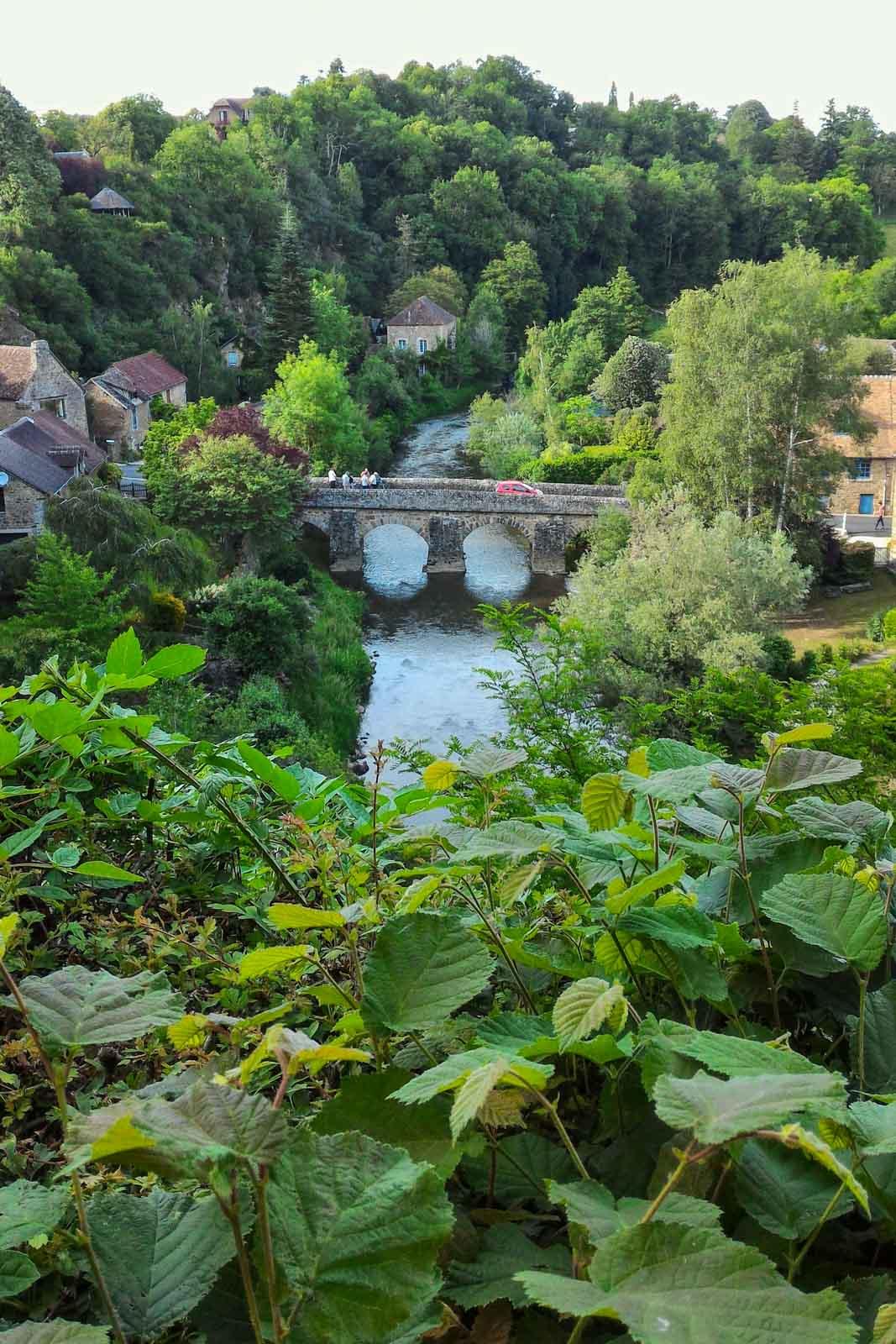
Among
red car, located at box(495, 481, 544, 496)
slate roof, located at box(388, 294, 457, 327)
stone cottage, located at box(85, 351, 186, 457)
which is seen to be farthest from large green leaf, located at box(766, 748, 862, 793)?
slate roof, located at box(388, 294, 457, 327)

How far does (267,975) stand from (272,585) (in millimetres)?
23340

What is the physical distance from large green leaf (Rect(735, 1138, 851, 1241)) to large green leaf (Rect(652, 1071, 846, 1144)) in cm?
20

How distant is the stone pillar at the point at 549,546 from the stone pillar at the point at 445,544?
2.48m

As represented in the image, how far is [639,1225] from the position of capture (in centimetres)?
91

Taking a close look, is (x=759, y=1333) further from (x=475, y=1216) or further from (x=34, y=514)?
(x=34, y=514)

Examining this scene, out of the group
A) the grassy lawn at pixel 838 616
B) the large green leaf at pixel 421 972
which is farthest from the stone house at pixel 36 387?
the large green leaf at pixel 421 972

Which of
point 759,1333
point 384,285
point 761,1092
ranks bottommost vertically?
point 759,1333

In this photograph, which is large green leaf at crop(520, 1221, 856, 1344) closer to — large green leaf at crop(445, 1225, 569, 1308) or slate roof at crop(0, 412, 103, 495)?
large green leaf at crop(445, 1225, 569, 1308)

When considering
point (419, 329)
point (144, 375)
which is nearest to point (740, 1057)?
point (144, 375)

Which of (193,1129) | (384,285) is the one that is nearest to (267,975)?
(193,1129)

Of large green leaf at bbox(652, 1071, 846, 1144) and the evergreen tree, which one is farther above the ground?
the evergreen tree

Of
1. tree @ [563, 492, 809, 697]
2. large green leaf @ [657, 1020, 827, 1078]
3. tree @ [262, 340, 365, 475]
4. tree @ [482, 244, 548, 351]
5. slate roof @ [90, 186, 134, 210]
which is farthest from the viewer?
tree @ [482, 244, 548, 351]

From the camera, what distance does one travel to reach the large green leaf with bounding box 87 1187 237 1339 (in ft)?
3.40

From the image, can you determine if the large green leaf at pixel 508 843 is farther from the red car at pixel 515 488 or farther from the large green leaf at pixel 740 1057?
the red car at pixel 515 488
